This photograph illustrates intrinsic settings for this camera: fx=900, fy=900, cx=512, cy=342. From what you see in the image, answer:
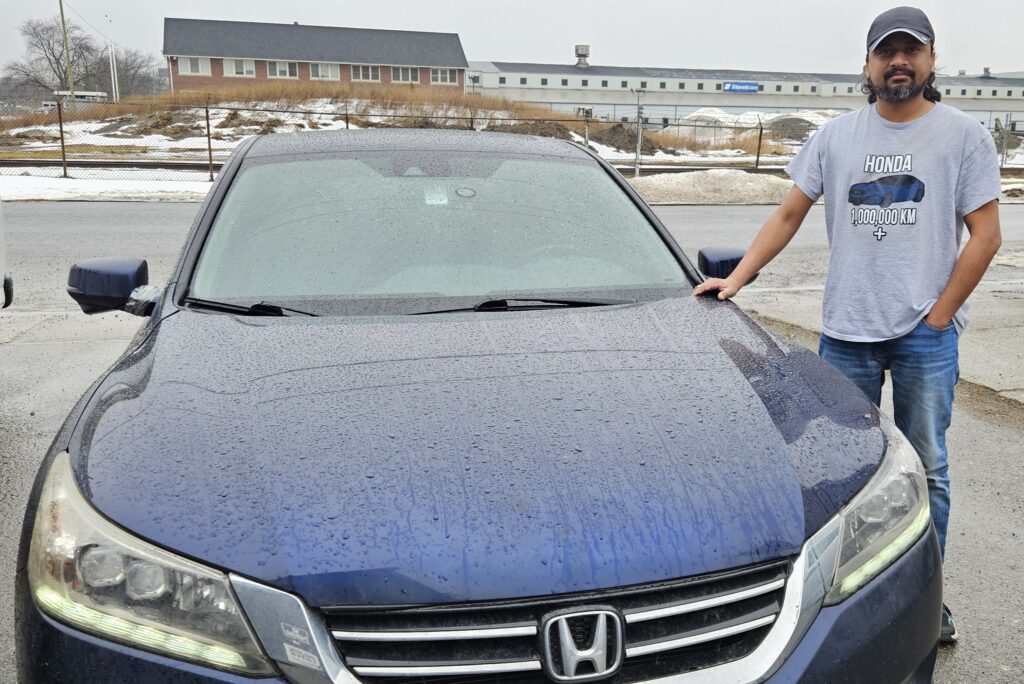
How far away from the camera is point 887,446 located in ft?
6.56

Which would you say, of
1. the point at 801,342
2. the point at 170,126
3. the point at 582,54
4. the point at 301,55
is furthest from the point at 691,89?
the point at 801,342

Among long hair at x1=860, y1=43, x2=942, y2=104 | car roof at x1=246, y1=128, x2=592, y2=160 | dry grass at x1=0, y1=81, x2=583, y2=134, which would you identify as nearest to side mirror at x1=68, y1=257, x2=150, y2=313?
car roof at x1=246, y1=128, x2=592, y2=160

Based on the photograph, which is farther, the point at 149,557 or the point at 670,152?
the point at 670,152

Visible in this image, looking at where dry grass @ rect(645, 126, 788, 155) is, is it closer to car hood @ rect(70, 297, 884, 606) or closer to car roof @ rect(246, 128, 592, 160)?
car roof @ rect(246, 128, 592, 160)

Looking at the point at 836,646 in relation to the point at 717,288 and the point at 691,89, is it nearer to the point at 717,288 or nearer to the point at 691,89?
the point at 717,288

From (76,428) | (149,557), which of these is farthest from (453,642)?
(76,428)

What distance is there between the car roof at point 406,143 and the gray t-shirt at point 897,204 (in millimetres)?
1059

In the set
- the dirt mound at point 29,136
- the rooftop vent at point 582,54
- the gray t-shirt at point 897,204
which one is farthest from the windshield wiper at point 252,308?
the rooftop vent at point 582,54

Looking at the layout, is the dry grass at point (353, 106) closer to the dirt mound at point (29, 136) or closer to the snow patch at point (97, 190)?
the dirt mound at point (29, 136)

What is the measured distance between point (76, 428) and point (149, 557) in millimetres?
567

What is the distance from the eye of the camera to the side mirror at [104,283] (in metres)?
2.88

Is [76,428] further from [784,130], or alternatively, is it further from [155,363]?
[784,130]

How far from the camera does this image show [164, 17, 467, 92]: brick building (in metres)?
66.8

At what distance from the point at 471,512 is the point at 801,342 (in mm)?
5106
